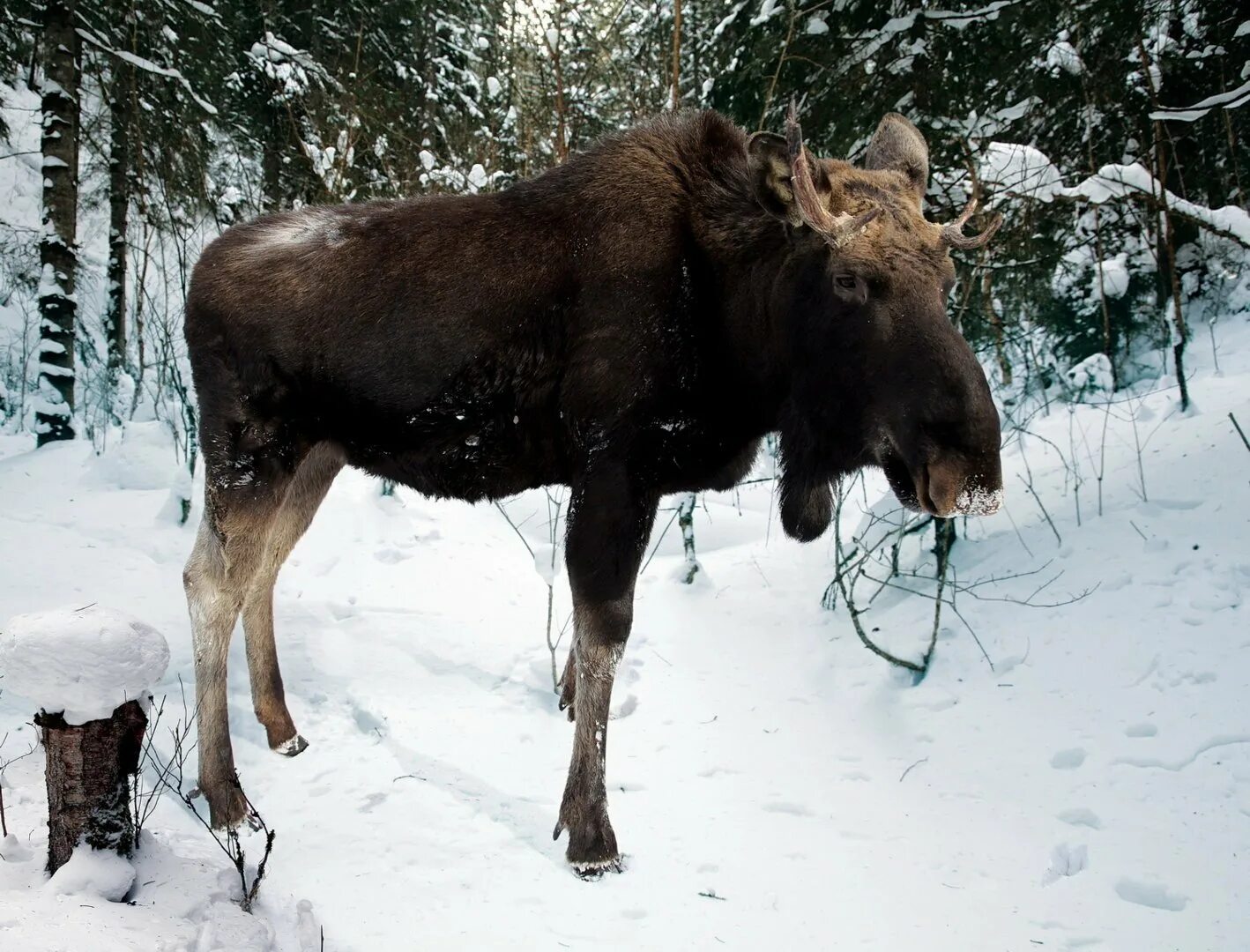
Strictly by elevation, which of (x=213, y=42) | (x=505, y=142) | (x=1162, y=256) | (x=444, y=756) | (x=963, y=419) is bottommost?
(x=444, y=756)

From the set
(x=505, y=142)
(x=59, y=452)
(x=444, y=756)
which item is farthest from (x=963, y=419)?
(x=59, y=452)

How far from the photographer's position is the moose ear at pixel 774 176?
2811 mm

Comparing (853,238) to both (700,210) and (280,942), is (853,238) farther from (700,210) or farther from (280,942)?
(280,942)

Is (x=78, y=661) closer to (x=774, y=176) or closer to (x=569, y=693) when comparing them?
(x=774, y=176)

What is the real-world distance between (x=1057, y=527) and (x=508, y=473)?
137 inches

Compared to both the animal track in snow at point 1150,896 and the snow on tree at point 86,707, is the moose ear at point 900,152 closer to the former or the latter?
the animal track in snow at point 1150,896

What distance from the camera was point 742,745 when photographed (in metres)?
3.92

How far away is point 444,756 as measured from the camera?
3.67 meters

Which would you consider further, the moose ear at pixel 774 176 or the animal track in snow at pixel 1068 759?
the animal track in snow at pixel 1068 759

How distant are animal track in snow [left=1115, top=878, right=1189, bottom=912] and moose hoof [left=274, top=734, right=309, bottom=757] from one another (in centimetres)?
326

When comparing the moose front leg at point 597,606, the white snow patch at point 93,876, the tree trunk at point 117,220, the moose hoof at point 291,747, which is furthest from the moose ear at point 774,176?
the tree trunk at point 117,220

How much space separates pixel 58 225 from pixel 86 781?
372 inches

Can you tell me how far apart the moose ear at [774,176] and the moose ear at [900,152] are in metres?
0.61

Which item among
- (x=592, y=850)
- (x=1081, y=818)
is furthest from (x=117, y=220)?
(x=1081, y=818)
